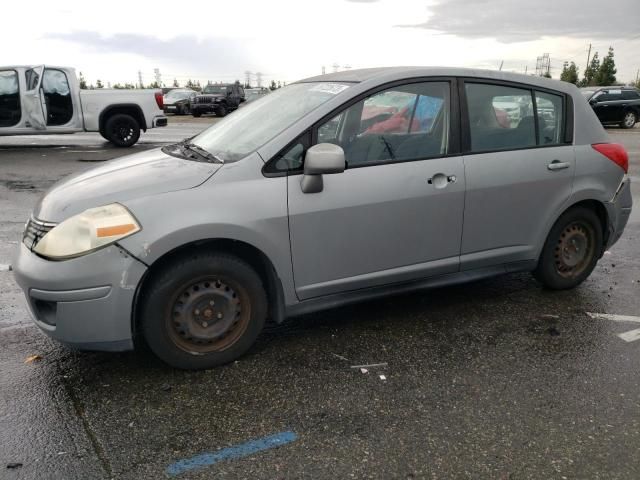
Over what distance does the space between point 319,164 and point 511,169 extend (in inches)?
60.5

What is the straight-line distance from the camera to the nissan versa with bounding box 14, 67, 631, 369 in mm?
2984

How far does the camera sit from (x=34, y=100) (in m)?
12.9

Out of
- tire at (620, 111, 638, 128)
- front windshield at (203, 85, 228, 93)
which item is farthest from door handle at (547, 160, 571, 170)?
front windshield at (203, 85, 228, 93)

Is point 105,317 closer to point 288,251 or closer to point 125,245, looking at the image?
point 125,245

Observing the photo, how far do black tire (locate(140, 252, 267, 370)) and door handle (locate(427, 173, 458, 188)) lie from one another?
1286mm

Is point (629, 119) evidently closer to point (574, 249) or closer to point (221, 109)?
point (221, 109)

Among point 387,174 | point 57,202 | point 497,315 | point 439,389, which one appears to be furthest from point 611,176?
point 57,202

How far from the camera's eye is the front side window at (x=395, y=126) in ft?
11.4

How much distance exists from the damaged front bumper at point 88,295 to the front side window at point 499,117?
2.38 meters

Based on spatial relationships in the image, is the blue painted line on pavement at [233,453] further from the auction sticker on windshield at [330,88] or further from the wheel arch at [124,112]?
the wheel arch at [124,112]

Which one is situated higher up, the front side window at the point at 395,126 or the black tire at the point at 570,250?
the front side window at the point at 395,126

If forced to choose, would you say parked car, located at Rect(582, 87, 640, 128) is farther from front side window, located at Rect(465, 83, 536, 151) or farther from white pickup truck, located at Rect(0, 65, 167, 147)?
front side window, located at Rect(465, 83, 536, 151)

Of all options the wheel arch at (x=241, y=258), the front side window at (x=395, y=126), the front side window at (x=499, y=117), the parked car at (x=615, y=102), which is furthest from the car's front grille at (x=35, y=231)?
the parked car at (x=615, y=102)

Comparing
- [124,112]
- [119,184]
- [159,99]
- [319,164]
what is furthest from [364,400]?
[159,99]
